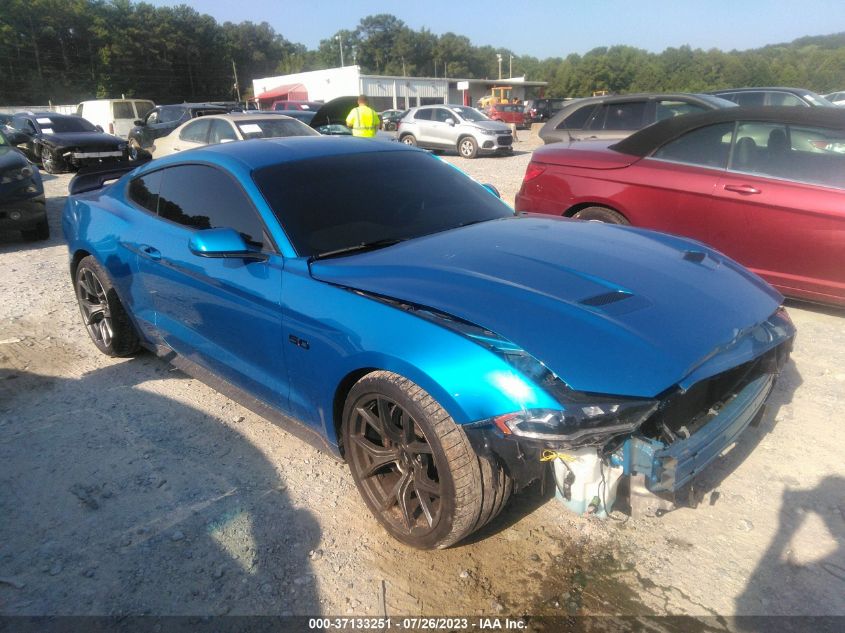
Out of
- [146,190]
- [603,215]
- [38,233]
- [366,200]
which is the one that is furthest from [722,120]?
[38,233]

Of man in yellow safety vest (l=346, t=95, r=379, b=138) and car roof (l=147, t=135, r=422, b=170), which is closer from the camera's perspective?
car roof (l=147, t=135, r=422, b=170)

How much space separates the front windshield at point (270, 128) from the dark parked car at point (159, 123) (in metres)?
5.85

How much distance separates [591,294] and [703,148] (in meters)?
3.20

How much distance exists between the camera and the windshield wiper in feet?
9.41

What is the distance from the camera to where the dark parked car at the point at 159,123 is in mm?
15867

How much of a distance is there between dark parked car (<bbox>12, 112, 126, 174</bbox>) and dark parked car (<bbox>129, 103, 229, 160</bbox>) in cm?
56

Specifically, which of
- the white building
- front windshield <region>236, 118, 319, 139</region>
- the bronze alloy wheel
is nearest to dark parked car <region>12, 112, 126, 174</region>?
front windshield <region>236, 118, 319, 139</region>

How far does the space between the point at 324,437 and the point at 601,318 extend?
133 cm

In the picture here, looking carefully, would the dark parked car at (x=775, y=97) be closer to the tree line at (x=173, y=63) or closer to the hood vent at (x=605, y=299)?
the hood vent at (x=605, y=299)

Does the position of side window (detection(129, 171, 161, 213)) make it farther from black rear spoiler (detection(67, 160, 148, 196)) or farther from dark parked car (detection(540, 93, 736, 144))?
dark parked car (detection(540, 93, 736, 144))

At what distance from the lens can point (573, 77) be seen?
74.1 meters

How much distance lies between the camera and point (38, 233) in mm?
8391

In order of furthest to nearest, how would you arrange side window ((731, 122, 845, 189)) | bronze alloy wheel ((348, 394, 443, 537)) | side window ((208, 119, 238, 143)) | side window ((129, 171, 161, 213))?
side window ((208, 119, 238, 143))
side window ((731, 122, 845, 189))
side window ((129, 171, 161, 213))
bronze alloy wheel ((348, 394, 443, 537))

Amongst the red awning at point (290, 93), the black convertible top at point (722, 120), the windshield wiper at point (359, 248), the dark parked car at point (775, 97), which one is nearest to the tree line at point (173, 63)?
the red awning at point (290, 93)
